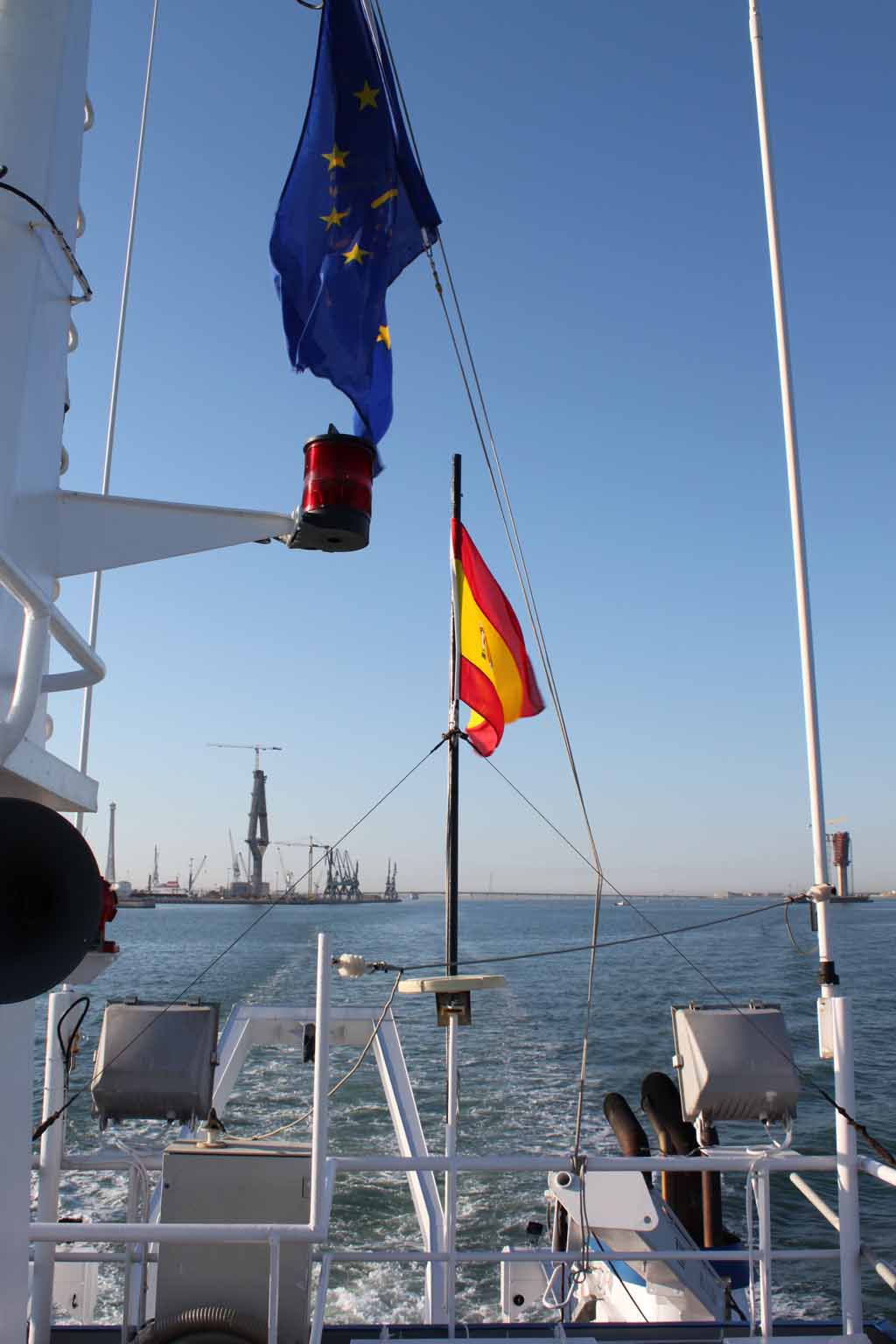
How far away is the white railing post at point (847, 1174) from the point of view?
390 centimetres

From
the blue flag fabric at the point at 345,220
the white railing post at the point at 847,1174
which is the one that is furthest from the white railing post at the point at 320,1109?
the blue flag fabric at the point at 345,220

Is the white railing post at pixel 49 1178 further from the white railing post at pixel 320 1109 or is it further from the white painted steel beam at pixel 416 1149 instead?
the white painted steel beam at pixel 416 1149

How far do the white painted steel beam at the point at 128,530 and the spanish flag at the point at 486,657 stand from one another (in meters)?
4.23

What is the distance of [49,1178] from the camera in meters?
4.20

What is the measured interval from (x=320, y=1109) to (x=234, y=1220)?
75 centimetres

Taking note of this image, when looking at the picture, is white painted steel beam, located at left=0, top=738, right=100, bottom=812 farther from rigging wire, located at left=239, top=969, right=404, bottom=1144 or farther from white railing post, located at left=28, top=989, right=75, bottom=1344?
white railing post, located at left=28, top=989, right=75, bottom=1344

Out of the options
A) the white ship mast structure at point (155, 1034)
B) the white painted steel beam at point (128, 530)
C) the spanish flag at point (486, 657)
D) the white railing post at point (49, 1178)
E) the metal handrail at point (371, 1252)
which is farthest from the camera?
the spanish flag at point (486, 657)

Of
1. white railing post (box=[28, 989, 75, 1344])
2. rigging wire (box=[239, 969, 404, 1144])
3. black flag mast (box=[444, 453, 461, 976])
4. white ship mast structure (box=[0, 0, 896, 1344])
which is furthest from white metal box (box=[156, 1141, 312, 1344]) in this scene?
black flag mast (box=[444, 453, 461, 976])

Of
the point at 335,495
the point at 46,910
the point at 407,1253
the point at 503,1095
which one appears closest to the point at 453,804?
the point at 407,1253

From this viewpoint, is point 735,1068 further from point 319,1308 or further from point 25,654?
point 25,654

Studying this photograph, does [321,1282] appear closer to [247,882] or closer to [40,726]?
[40,726]

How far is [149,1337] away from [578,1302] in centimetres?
497

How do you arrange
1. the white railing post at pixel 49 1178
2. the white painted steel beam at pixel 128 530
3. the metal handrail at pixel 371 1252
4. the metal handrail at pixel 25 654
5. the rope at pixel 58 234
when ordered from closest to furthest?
the metal handrail at pixel 25 654 < the rope at pixel 58 234 < the white painted steel beam at pixel 128 530 < the metal handrail at pixel 371 1252 < the white railing post at pixel 49 1178

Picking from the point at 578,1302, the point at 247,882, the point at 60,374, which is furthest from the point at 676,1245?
the point at 247,882
